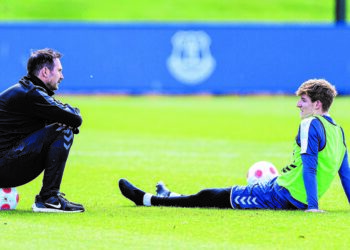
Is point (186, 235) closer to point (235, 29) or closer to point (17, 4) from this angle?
point (235, 29)

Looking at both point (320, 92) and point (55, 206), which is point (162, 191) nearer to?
point (55, 206)

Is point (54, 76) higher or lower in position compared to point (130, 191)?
higher

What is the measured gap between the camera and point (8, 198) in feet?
30.9

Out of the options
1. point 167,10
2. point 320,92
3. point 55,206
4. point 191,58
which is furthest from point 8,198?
point 167,10

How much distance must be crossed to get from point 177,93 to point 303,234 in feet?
70.8

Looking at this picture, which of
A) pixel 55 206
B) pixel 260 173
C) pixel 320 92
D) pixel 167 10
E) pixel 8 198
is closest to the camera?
pixel 320 92

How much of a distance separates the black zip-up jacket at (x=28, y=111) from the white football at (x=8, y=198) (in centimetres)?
39

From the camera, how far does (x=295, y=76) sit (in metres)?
29.9

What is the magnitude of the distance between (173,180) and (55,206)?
123 inches

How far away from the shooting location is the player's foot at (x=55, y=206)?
9188 mm

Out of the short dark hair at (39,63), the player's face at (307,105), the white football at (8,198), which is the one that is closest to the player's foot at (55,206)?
the white football at (8,198)

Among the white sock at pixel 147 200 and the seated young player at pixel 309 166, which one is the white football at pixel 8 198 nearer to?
the white sock at pixel 147 200

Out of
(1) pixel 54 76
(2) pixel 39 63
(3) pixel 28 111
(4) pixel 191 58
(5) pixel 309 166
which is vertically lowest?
(4) pixel 191 58

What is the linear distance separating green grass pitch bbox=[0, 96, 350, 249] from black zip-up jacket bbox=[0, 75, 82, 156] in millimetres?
756
